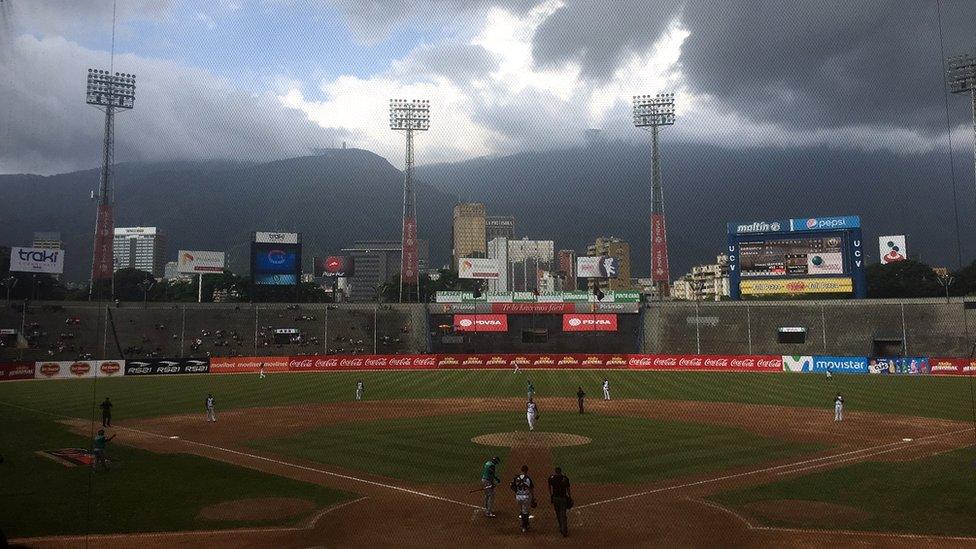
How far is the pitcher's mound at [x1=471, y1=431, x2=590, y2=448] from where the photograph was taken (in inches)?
1147

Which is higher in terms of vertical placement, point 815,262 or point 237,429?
point 815,262

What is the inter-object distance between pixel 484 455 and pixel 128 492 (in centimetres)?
1305

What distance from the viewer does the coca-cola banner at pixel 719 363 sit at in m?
70.9

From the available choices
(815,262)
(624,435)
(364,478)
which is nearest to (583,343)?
(815,262)

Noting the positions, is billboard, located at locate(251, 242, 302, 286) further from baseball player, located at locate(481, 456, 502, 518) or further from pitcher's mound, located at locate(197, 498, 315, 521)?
baseball player, located at locate(481, 456, 502, 518)

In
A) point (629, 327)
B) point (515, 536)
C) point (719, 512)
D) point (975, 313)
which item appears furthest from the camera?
point (629, 327)

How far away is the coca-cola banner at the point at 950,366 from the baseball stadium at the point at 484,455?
174mm

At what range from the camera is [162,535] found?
53.9ft

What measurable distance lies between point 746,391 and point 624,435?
25267mm

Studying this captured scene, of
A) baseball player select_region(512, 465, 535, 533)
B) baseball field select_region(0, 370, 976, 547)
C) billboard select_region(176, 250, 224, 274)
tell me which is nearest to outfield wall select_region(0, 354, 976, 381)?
baseball field select_region(0, 370, 976, 547)

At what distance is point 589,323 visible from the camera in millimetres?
92562

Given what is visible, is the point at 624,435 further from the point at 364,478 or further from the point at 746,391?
the point at 746,391

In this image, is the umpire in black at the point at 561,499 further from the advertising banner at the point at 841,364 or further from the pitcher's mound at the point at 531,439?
the advertising banner at the point at 841,364

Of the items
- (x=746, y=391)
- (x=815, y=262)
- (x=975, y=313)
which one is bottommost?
(x=746, y=391)
